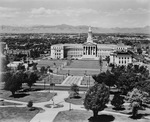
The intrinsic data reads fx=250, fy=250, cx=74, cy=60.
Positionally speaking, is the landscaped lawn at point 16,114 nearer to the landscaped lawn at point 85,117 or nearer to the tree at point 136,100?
the landscaped lawn at point 85,117

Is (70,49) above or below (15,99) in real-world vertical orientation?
above

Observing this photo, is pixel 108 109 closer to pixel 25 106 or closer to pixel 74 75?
pixel 25 106

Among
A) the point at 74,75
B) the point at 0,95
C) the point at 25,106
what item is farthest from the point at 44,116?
the point at 74,75

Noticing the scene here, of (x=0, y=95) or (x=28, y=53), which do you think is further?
(x=28, y=53)

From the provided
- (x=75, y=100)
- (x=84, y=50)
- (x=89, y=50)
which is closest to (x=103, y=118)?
(x=75, y=100)

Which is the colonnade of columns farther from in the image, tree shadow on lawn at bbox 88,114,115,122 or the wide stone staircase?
tree shadow on lawn at bbox 88,114,115,122

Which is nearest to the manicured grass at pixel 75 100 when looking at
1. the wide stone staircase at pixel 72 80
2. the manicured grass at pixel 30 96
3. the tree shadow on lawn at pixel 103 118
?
the manicured grass at pixel 30 96
